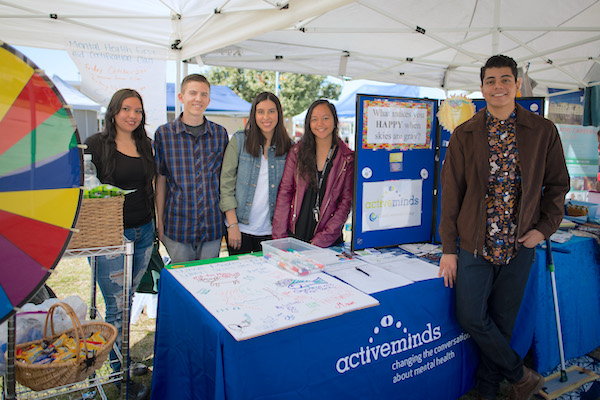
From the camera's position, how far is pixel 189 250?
8.06ft

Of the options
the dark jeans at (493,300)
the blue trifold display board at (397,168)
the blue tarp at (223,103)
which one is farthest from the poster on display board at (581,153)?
the blue tarp at (223,103)

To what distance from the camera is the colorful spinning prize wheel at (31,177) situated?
3.65 feet

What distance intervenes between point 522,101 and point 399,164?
2.69ft

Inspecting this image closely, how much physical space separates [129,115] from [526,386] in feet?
8.77

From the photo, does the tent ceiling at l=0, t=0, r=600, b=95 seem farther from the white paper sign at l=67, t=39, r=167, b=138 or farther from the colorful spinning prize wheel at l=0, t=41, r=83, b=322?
the colorful spinning prize wheel at l=0, t=41, r=83, b=322

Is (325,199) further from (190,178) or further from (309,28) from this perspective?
(309,28)

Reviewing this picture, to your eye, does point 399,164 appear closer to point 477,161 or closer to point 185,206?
point 477,161

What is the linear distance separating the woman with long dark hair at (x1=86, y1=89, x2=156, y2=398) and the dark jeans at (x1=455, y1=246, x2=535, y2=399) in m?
1.81

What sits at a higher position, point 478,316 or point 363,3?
point 363,3

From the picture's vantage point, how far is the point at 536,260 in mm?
2289

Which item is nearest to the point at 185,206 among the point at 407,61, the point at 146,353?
the point at 146,353

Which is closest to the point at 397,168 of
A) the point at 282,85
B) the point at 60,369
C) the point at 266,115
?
the point at 266,115

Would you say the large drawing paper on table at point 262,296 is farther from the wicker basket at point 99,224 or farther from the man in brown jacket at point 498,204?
the man in brown jacket at point 498,204

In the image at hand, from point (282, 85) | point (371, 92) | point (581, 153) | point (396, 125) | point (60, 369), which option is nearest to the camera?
point (60, 369)
